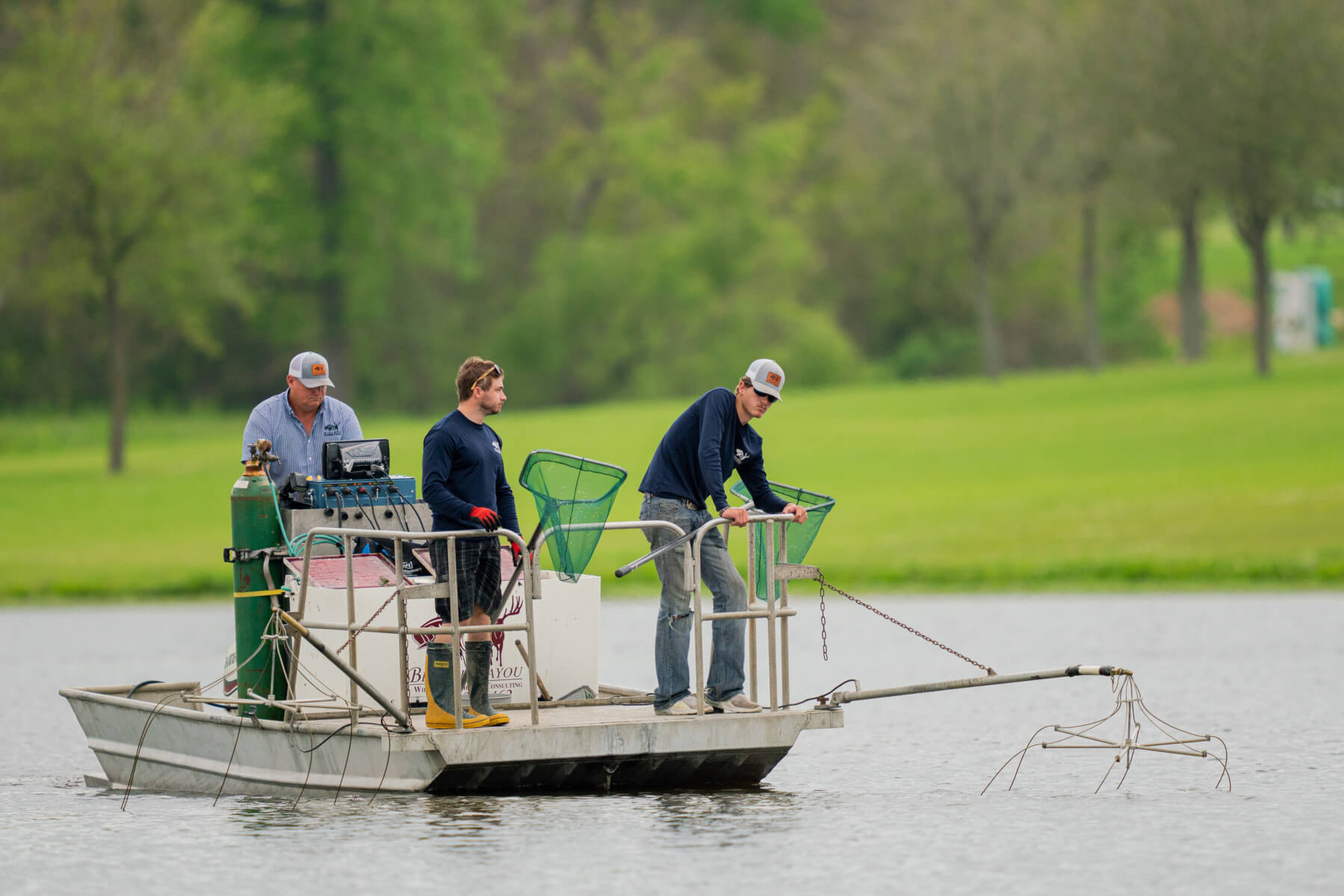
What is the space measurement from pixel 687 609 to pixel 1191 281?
50.3 m

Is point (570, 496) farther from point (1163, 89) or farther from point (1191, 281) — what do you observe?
point (1191, 281)

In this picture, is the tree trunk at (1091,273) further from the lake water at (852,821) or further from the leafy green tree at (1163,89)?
the lake water at (852,821)

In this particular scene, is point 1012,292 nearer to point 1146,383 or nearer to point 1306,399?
point 1146,383

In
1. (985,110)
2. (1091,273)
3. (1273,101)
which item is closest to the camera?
(1273,101)

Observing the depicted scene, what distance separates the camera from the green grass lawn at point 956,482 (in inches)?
1193

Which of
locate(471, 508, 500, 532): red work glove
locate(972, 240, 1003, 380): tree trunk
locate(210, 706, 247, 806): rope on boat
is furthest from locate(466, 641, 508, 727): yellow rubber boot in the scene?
locate(972, 240, 1003, 380): tree trunk

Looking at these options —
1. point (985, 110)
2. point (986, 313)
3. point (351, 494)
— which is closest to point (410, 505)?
point (351, 494)

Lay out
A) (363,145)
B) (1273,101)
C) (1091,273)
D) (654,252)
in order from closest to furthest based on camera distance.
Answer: (1273,101)
(1091,273)
(363,145)
(654,252)

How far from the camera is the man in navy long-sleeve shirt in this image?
10758 mm

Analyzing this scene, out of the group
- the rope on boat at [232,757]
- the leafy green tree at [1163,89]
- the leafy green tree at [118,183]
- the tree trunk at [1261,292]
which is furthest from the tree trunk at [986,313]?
the rope on boat at [232,757]

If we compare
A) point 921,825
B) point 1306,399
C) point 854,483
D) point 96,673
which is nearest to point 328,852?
point 921,825

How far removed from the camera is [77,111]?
136 ft

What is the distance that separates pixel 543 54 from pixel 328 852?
68813mm

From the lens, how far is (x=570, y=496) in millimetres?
10953
